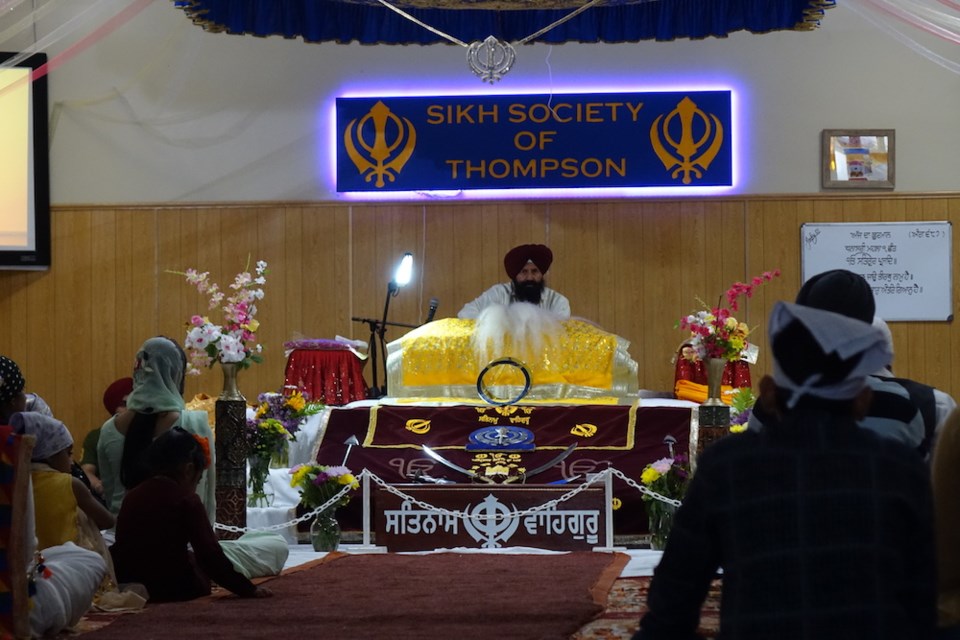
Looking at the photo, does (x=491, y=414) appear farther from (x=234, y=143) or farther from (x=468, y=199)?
(x=234, y=143)

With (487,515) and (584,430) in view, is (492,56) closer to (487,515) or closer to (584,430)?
(584,430)

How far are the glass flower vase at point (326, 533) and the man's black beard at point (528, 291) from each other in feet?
9.12

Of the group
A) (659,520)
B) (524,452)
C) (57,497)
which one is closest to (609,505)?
(659,520)

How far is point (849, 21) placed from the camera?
11906 millimetres

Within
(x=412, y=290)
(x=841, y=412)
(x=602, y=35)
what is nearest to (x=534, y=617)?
(x=841, y=412)

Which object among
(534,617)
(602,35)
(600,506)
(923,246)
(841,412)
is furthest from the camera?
(923,246)

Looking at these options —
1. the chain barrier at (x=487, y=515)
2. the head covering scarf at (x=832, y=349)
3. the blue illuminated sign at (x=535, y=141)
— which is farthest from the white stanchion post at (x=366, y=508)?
the head covering scarf at (x=832, y=349)

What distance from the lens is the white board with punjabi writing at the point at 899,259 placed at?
11734 millimetres

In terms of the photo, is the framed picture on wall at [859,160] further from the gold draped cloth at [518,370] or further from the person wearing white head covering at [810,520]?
the person wearing white head covering at [810,520]

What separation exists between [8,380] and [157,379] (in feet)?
5.22

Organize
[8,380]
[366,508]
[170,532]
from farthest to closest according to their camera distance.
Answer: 1. [366,508]
2. [170,532]
3. [8,380]

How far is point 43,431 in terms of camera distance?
497cm

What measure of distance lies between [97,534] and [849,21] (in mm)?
8749

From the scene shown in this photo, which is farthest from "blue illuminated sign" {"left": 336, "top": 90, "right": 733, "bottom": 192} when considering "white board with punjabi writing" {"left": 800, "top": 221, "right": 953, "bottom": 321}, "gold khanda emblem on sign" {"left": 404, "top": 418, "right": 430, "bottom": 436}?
"gold khanda emblem on sign" {"left": 404, "top": 418, "right": 430, "bottom": 436}
